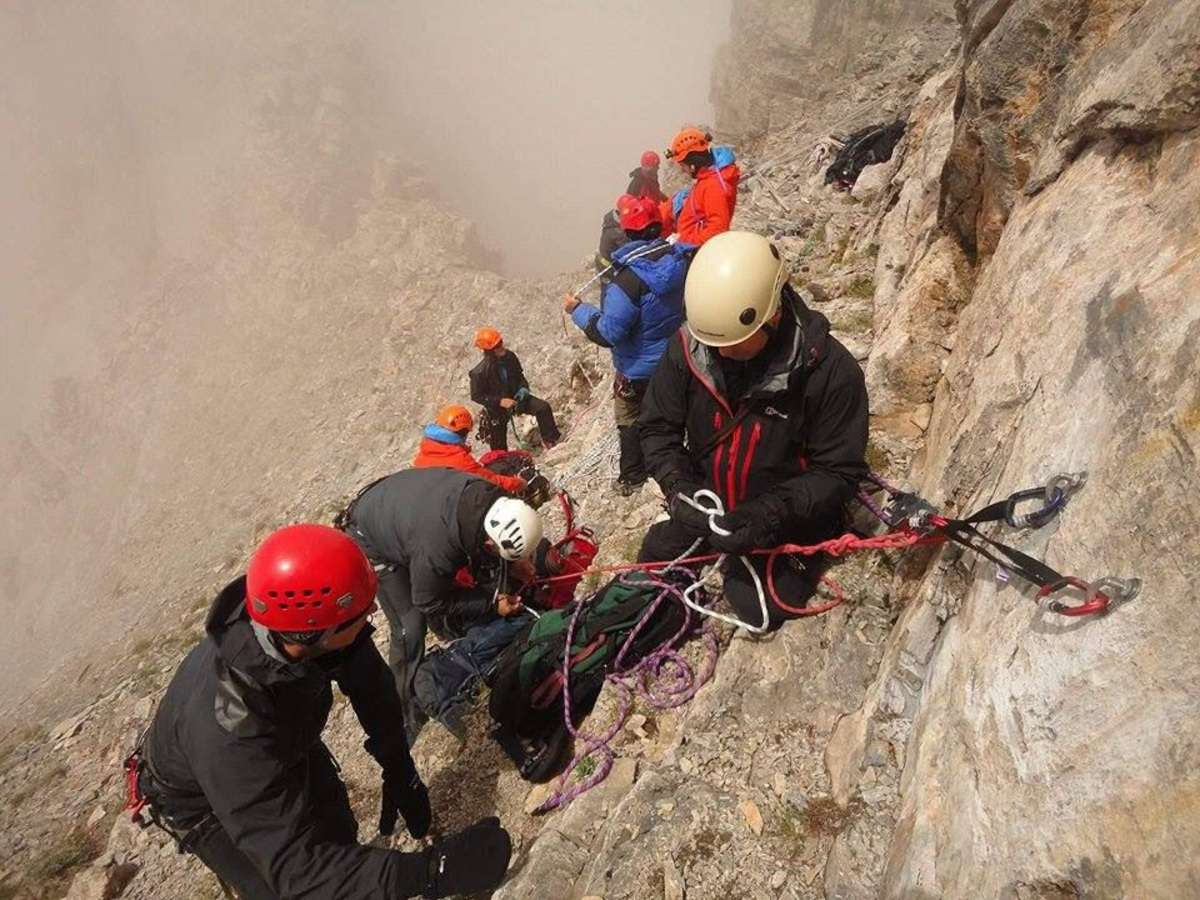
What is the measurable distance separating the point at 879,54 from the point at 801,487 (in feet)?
85.1

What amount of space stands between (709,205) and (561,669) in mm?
4935

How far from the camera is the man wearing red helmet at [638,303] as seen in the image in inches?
242

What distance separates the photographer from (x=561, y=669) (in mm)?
4832

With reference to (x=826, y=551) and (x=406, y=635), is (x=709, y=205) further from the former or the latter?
(x=406, y=635)

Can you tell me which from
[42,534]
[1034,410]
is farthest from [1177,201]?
[42,534]

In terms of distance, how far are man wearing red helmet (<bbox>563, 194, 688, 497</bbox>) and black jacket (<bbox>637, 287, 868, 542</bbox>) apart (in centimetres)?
160

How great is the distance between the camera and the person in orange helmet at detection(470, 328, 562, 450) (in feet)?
36.6

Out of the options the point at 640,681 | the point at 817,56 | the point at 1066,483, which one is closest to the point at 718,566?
the point at 640,681

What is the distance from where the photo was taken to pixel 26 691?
17156 mm

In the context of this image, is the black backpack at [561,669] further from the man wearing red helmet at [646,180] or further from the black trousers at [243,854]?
the man wearing red helmet at [646,180]

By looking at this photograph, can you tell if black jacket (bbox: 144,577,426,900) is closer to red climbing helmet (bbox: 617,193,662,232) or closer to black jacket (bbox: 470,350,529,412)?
red climbing helmet (bbox: 617,193,662,232)

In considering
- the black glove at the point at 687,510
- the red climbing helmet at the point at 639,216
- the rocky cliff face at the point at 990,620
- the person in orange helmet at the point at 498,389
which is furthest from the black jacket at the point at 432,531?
the person in orange helmet at the point at 498,389

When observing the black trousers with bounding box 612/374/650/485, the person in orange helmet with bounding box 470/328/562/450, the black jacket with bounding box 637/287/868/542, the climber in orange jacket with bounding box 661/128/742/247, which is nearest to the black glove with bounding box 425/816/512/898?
the black jacket with bounding box 637/287/868/542

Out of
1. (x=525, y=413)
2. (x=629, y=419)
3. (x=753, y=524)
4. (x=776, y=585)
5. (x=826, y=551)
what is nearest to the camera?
(x=753, y=524)
